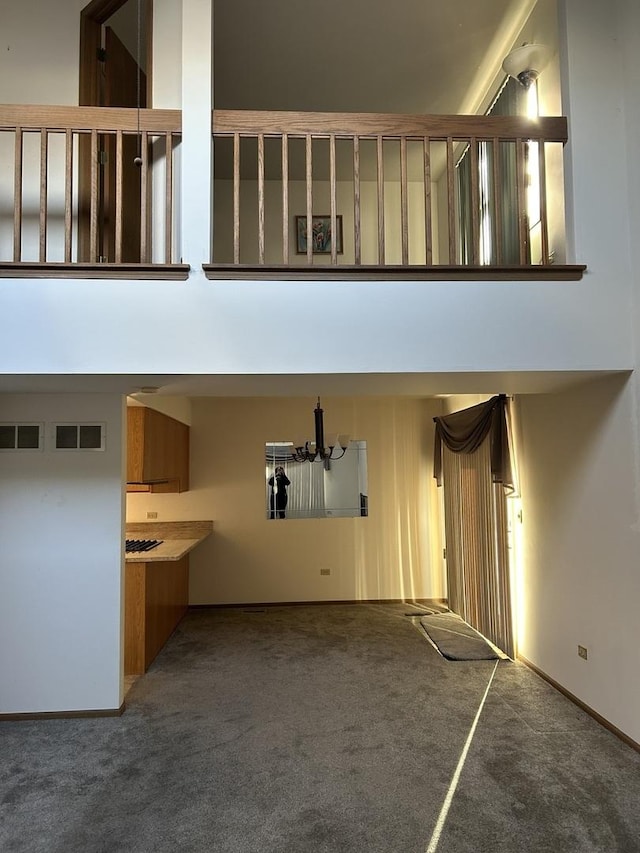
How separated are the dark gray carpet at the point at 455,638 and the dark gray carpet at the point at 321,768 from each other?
0.18m

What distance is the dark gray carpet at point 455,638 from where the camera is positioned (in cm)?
457

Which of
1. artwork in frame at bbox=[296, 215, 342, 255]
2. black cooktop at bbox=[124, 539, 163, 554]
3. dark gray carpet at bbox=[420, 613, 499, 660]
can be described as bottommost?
dark gray carpet at bbox=[420, 613, 499, 660]

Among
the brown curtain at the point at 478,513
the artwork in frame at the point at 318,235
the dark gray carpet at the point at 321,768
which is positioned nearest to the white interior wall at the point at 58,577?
the dark gray carpet at the point at 321,768

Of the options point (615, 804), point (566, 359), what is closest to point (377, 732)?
point (615, 804)

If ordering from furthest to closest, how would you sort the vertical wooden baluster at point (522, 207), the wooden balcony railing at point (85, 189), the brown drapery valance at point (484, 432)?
the brown drapery valance at point (484, 432)
the vertical wooden baluster at point (522, 207)
the wooden balcony railing at point (85, 189)

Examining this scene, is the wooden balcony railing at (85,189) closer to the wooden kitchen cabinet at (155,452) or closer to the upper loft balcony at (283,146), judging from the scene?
→ the upper loft balcony at (283,146)

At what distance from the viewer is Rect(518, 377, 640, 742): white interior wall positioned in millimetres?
3008

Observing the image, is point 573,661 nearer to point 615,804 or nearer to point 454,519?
point 615,804

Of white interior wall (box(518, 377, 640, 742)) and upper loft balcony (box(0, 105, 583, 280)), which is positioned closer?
upper loft balcony (box(0, 105, 583, 280))

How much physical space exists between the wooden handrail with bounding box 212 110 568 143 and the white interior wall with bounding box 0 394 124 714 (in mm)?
2180

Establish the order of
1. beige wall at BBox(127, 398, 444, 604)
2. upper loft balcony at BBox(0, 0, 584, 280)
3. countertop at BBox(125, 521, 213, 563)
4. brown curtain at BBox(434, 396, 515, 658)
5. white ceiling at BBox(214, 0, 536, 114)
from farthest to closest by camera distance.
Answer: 1. beige wall at BBox(127, 398, 444, 604)
2. countertop at BBox(125, 521, 213, 563)
3. brown curtain at BBox(434, 396, 515, 658)
4. white ceiling at BBox(214, 0, 536, 114)
5. upper loft balcony at BBox(0, 0, 584, 280)

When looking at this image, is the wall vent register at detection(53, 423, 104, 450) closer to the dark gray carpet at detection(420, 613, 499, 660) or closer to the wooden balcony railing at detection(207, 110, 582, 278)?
the wooden balcony railing at detection(207, 110, 582, 278)

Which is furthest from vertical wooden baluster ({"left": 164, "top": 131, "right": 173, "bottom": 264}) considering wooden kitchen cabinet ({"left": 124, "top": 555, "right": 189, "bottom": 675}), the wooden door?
wooden kitchen cabinet ({"left": 124, "top": 555, "right": 189, "bottom": 675})

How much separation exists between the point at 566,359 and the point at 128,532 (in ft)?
16.1
